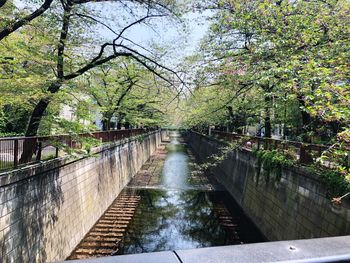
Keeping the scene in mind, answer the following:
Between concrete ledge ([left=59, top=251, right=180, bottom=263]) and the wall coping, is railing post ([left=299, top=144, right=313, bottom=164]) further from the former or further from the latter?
concrete ledge ([left=59, top=251, right=180, bottom=263])

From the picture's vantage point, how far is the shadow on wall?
22.0ft

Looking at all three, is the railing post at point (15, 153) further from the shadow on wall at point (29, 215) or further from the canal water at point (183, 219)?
the canal water at point (183, 219)

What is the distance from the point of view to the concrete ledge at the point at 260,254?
1.15 m

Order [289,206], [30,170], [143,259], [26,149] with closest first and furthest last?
[143,259], [30,170], [26,149], [289,206]

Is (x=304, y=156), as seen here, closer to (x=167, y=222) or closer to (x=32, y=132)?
(x=167, y=222)

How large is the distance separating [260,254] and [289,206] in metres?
10.7

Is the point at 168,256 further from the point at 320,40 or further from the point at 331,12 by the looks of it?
the point at 331,12

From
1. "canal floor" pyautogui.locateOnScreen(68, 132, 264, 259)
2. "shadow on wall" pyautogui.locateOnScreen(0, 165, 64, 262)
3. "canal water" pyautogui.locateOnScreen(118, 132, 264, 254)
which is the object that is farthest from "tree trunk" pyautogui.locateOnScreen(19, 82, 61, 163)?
"canal water" pyautogui.locateOnScreen(118, 132, 264, 254)

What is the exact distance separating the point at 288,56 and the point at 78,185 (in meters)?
9.29

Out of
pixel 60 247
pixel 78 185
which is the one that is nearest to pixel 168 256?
pixel 60 247

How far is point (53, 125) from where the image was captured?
937 centimetres

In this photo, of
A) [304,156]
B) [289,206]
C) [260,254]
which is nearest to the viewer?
[260,254]

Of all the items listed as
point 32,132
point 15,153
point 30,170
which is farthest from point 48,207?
point 32,132

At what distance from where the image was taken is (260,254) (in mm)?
1235
